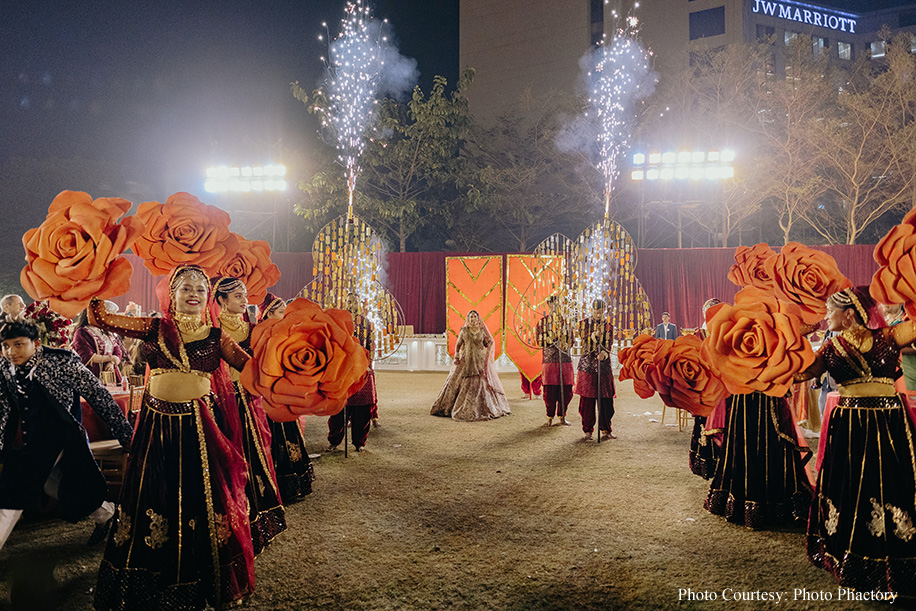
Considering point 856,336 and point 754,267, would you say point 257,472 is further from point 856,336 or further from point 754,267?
point 856,336

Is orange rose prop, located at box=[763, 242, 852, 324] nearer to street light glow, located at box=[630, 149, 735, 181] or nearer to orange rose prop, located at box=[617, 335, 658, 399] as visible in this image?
orange rose prop, located at box=[617, 335, 658, 399]

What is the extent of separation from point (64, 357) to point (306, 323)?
235 cm

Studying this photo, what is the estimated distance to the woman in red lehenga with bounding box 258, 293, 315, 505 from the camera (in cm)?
463

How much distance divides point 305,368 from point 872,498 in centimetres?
293

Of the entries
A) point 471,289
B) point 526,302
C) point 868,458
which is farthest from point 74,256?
point 471,289

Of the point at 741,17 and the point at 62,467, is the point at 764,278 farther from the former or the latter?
the point at 741,17

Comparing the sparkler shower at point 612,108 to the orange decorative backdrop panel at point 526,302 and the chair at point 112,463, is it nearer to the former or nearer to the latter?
the orange decorative backdrop panel at point 526,302

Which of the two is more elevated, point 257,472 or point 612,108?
point 612,108

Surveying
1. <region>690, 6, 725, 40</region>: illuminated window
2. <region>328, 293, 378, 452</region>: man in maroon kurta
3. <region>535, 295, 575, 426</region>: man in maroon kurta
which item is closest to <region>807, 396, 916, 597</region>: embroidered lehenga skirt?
<region>328, 293, 378, 452</region>: man in maroon kurta

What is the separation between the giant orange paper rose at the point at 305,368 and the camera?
2.05 m

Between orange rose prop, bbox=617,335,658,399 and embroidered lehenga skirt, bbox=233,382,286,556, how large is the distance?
2394 mm

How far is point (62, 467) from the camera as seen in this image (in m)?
3.47

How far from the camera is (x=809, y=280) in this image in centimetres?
303

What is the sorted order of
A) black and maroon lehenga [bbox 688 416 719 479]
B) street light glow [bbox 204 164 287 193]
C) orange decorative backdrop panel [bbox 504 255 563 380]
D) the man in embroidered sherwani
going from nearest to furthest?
1. the man in embroidered sherwani
2. black and maroon lehenga [bbox 688 416 719 479]
3. orange decorative backdrop panel [bbox 504 255 563 380]
4. street light glow [bbox 204 164 287 193]
